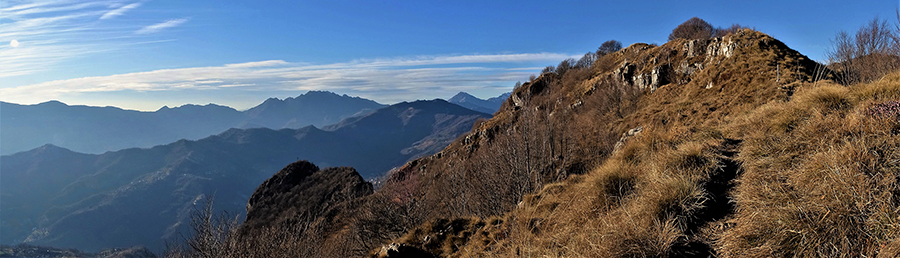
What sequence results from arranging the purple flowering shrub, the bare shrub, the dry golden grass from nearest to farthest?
the dry golden grass, the purple flowering shrub, the bare shrub

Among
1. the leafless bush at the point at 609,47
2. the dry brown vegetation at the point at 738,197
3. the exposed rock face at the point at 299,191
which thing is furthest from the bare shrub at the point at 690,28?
the dry brown vegetation at the point at 738,197

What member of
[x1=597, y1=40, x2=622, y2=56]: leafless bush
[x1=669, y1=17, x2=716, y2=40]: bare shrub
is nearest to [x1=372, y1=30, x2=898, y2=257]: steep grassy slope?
[x1=669, y1=17, x2=716, y2=40]: bare shrub

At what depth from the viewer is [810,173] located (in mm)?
4590

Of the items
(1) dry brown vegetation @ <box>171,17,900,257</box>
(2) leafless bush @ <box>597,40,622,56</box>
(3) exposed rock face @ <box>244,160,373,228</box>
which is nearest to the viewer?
(1) dry brown vegetation @ <box>171,17,900,257</box>

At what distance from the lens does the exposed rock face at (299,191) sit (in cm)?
6450

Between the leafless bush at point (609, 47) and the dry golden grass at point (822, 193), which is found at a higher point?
the leafless bush at point (609, 47)

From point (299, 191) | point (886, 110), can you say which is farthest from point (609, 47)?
point (886, 110)

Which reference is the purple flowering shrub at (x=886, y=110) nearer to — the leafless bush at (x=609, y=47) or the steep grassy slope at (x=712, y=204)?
the steep grassy slope at (x=712, y=204)

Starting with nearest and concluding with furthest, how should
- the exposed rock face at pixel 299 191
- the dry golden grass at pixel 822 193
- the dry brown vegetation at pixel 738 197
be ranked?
the dry golden grass at pixel 822 193
the dry brown vegetation at pixel 738 197
the exposed rock face at pixel 299 191

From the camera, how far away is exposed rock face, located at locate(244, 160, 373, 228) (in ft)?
212

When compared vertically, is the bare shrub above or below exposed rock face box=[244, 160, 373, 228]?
above

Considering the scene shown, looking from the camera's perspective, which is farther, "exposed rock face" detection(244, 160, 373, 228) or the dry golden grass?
"exposed rock face" detection(244, 160, 373, 228)

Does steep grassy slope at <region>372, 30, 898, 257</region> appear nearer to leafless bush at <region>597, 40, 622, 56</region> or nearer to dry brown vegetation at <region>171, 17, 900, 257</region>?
dry brown vegetation at <region>171, 17, 900, 257</region>

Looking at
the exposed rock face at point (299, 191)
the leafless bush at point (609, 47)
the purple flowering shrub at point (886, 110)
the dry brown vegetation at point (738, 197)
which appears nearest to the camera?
the dry brown vegetation at point (738, 197)
